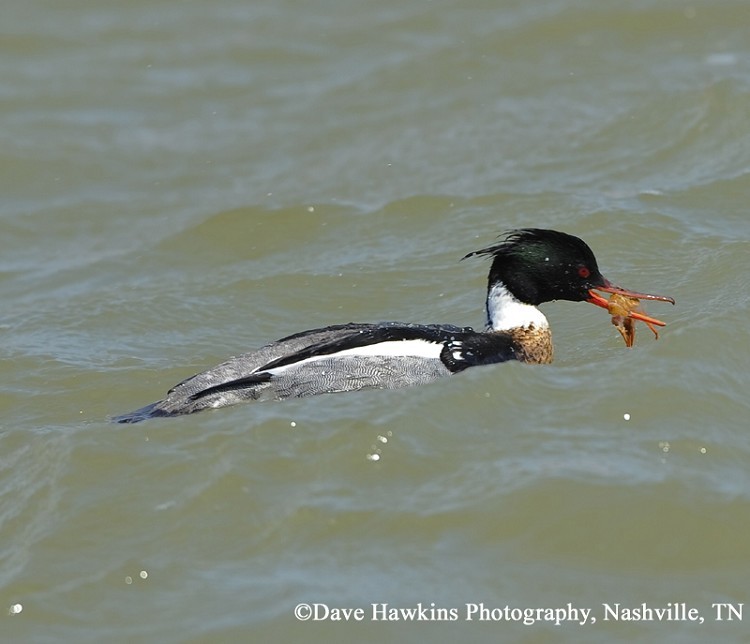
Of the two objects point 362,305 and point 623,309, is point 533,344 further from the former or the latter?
point 362,305

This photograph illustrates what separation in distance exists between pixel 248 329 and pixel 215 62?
18.5 ft

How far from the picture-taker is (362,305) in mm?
11664

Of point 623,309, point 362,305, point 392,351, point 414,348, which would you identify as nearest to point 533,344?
point 623,309

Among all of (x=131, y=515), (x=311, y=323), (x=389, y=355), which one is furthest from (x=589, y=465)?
(x=311, y=323)

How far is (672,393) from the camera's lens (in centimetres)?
888

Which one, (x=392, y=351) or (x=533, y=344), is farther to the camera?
(x=533, y=344)

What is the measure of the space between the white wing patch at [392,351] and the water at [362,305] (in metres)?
0.36

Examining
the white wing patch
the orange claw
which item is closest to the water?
the orange claw

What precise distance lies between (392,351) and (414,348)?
0.15 metres

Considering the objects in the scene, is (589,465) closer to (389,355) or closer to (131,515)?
(389,355)

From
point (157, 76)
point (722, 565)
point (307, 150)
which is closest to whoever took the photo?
point (722, 565)

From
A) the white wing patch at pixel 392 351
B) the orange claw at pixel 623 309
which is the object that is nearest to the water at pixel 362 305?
the orange claw at pixel 623 309

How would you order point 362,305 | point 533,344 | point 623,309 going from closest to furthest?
point 623,309
point 533,344
point 362,305

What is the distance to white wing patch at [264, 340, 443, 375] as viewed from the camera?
9.20m
